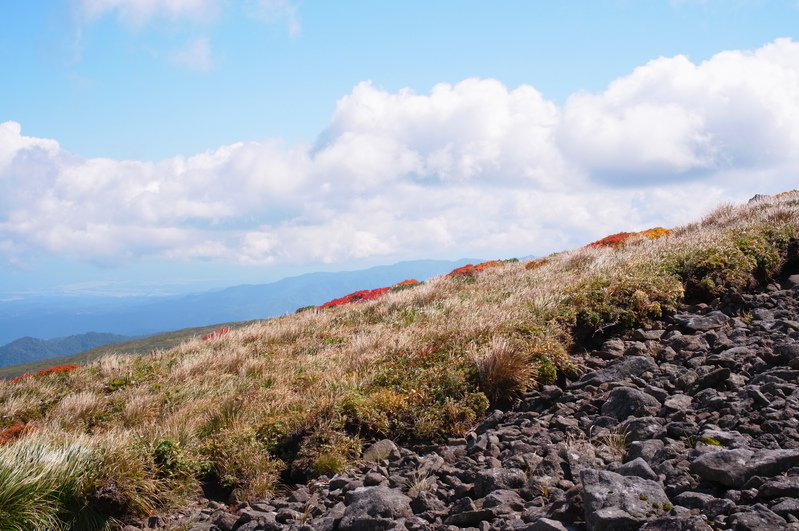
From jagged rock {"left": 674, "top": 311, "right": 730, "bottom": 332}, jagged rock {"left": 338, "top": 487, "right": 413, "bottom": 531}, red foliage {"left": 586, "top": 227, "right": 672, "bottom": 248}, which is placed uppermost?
red foliage {"left": 586, "top": 227, "right": 672, "bottom": 248}

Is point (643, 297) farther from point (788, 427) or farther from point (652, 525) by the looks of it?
point (652, 525)

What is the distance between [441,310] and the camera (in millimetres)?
12109

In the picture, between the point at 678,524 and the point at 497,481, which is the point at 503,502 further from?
the point at 678,524

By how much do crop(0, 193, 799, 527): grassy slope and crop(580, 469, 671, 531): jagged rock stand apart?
2.21m

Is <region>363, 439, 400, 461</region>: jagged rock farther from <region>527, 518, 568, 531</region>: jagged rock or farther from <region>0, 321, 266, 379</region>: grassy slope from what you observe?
<region>0, 321, 266, 379</region>: grassy slope

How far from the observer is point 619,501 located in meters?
3.13

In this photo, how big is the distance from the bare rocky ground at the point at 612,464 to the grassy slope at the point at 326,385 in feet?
1.28

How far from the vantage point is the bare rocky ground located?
10.2ft

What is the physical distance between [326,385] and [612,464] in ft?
13.6

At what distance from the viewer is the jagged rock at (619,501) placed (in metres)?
2.97

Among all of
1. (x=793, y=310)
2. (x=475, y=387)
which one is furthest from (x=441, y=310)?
(x=793, y=310)

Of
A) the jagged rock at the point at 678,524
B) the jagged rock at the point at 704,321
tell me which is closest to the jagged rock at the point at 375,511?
the jagged rock at the point at 678,524

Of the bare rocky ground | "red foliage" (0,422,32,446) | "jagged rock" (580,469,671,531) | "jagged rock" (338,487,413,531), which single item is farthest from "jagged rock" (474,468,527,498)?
"red foliage" (0,422,32,446)

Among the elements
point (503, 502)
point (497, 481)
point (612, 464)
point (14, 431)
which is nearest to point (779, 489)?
point (612, 464)
